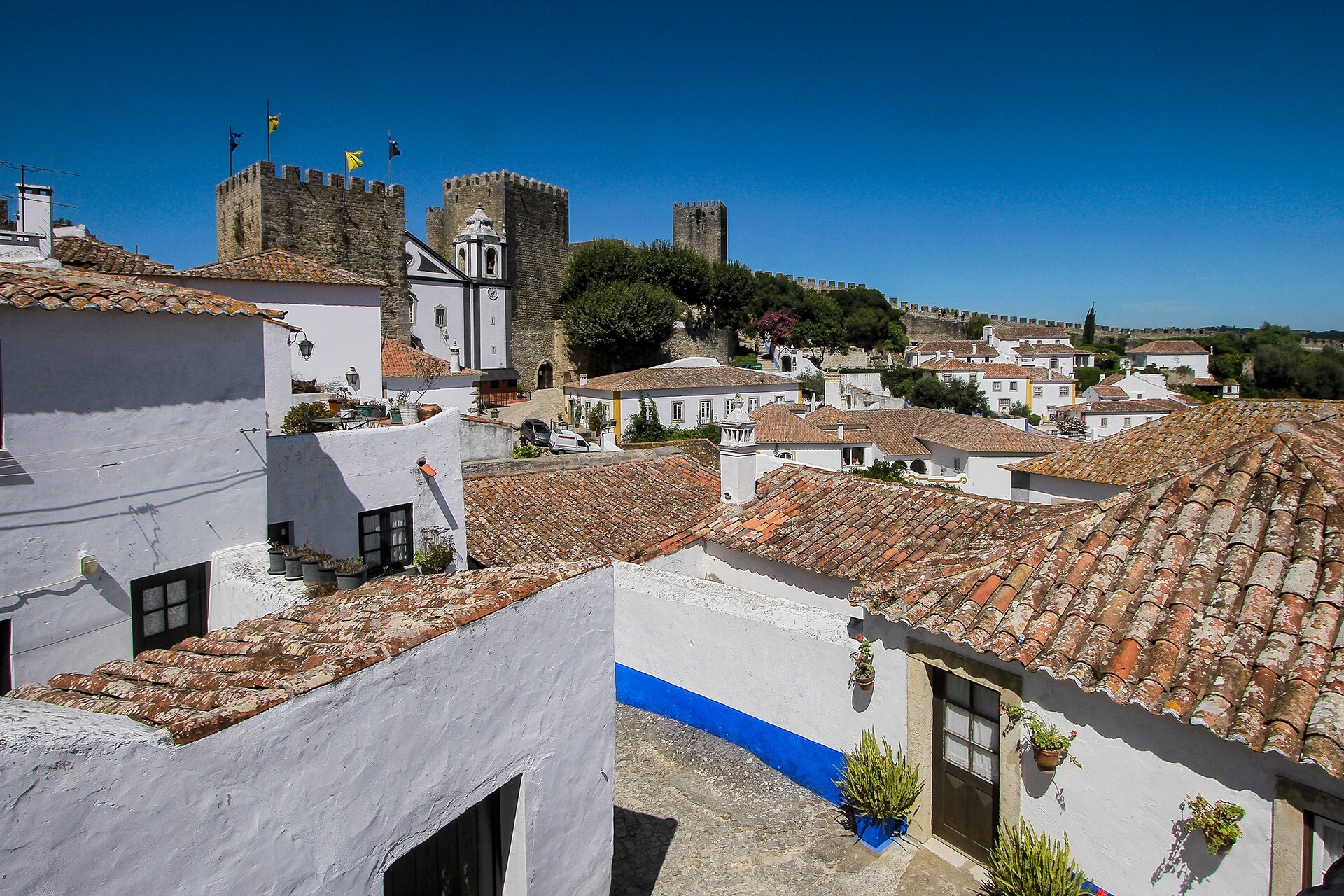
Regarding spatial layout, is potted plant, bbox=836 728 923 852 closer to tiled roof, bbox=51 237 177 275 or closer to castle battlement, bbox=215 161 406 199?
tiled roof, bbox=51 237 177 275

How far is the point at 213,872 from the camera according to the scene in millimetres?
2738

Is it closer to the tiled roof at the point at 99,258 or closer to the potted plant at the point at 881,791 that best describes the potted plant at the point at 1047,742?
the potted plant at the point at 881,791

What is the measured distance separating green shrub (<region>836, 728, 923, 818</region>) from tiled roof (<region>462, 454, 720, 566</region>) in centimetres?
507

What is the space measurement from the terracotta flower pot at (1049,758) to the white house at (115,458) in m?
6.10

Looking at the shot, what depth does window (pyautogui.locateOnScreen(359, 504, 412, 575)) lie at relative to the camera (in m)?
8.72

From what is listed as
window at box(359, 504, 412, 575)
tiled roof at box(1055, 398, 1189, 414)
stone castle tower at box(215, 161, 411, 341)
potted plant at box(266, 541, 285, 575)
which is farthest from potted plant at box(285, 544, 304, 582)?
tiled roof at box(1055, 398, 1189, 414)

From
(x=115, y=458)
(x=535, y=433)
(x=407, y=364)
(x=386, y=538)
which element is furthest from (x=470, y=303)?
(x=115, y=458)

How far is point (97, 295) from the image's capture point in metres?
5.37

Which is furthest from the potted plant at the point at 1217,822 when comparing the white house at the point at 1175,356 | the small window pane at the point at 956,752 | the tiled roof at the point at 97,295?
the white house at the point at 1175,356

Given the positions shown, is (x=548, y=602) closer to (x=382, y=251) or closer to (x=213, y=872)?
(x=213, y=872)

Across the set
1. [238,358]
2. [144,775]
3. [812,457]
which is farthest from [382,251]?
[144,775]

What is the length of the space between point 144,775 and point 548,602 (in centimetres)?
200

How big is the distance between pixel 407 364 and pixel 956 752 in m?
20.5

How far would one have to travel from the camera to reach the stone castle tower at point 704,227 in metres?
57.1
